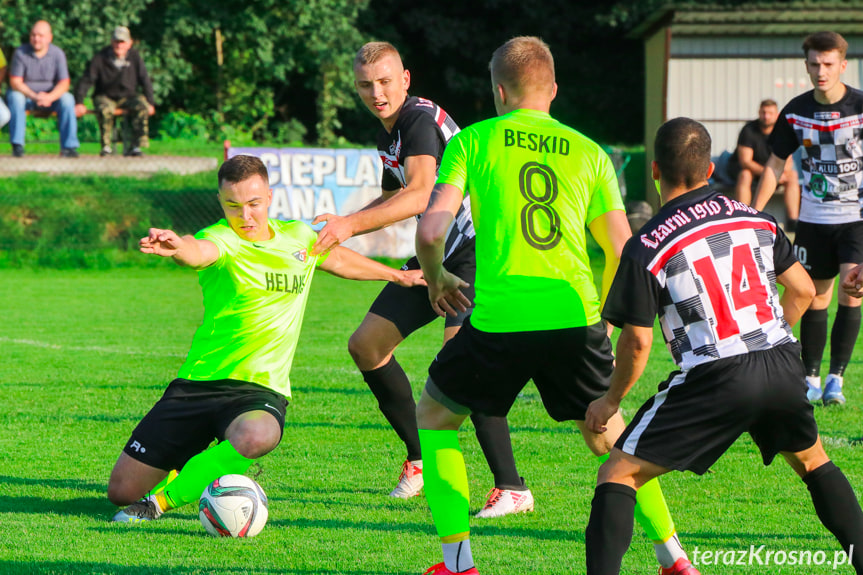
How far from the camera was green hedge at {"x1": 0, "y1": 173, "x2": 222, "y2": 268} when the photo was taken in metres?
17.2

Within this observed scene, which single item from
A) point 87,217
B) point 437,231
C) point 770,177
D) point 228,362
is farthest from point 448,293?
point 87,217

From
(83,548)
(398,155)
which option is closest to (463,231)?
(398,155)

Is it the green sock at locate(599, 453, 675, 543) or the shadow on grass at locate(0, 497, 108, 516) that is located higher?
the green sock at locate(599, 453, 675, 543)

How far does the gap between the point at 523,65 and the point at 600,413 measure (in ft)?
4.36

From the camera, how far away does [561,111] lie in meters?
35.2

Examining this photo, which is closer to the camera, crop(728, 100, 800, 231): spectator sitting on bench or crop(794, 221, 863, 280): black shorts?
crop(794, 221, 863, 280): black shorts

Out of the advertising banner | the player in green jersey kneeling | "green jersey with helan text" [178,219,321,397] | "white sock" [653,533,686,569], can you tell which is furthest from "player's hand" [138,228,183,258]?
the advertising banner

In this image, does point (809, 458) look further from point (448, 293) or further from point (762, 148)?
point (762, 148)

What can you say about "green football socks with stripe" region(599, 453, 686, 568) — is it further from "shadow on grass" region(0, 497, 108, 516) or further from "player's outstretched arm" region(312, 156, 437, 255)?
"shadow on grass" region(0, 497, 108, 516)

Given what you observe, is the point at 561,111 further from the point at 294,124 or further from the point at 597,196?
the point at 597,196

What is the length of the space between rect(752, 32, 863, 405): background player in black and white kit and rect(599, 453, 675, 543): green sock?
355 centimetres

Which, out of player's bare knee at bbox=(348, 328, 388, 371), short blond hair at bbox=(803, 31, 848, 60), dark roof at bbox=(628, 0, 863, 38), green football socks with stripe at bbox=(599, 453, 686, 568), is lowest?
green football socks with stripe at bbox=(599, 453, 686, 568)

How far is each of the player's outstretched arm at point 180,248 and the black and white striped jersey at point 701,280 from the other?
1848 mm

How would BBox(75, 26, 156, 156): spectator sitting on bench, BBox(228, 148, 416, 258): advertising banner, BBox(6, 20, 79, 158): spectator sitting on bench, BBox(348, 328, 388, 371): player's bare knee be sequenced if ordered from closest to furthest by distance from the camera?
BBox(348, 328, 388, 371): player's bare knee → BBox(228, 148, 416, 258): advertising banner → BBox(6, 20, 79, 158): spectator sitting on bench → BBox(75, 26, 156, 156): spectator sitting on bench
